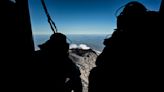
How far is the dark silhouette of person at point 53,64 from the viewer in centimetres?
489

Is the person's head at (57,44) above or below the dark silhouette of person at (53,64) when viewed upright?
above

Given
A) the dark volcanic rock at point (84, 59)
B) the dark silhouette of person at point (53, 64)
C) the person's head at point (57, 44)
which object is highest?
the person's head at point (57, 44)

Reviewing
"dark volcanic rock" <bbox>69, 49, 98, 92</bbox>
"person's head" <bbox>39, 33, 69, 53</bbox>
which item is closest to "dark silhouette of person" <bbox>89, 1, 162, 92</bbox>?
"person's head" <bbox>39, 33, 69, 53</bbox>

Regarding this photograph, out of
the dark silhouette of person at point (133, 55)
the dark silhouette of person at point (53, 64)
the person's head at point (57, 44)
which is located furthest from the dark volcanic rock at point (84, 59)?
the dark silhouette of person at point (133, 55)

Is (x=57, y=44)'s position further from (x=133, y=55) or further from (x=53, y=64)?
(x=133, y=55)

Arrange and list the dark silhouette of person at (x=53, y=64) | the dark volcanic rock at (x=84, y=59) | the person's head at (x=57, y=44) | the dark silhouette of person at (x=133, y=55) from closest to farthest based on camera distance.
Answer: the dark silhouette of person at (x=133, y=55), the dark silhouette of person at (x=53, y=64), the person's head at (x=57, y=44), the dark volcanic rock at (x=84, y=59)

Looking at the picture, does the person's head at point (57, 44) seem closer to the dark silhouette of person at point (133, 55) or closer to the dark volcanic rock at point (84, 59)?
the dark silhouette of person at point (133, 55)

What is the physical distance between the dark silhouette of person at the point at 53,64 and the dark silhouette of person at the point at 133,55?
1.41m

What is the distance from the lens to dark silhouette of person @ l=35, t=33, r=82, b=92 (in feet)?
16.0

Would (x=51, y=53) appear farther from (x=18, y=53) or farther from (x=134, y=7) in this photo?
(x=134, y=7)

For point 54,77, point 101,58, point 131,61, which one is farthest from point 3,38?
point 131,61

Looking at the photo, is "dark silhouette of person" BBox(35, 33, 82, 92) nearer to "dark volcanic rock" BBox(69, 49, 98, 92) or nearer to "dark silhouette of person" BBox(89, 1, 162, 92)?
"dark silhouette of person" BBox(89, 1, 162, 92)

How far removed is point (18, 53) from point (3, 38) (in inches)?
23.8

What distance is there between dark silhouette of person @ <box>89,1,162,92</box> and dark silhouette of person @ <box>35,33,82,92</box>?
1.41 m
